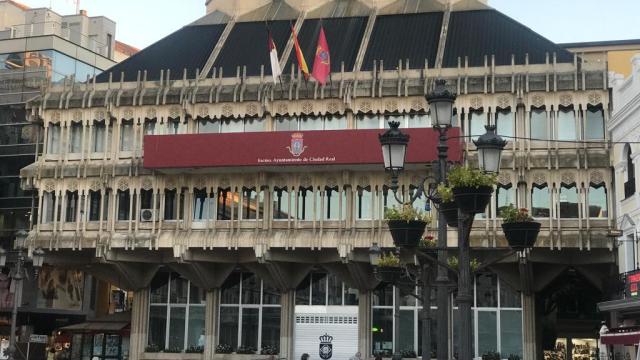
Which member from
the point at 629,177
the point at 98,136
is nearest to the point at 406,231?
the point at 629,177

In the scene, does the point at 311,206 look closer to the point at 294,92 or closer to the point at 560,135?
the point at 294,92

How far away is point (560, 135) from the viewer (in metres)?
42.1

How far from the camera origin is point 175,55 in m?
50.9

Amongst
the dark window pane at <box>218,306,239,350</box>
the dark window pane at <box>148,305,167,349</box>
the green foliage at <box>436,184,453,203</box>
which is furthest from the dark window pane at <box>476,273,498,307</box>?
the green foliage at <box>436,184,453,203</box>

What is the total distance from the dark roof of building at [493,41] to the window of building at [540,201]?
5.96m

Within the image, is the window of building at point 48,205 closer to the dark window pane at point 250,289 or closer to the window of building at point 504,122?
the dark window pane at point 250,289

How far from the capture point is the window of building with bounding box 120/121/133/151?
1847 inches

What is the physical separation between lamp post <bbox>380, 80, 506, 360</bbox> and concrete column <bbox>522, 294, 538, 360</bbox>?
83.4 feet

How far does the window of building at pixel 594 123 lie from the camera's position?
41.7 meters

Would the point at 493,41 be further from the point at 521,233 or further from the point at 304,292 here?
the point at 521,233

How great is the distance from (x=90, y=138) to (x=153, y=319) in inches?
380

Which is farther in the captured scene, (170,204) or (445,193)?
(170,204)

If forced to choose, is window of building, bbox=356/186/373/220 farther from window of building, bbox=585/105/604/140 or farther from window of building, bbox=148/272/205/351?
window of building, bbox=585/105/604/140

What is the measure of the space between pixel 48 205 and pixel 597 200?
2607 cm
